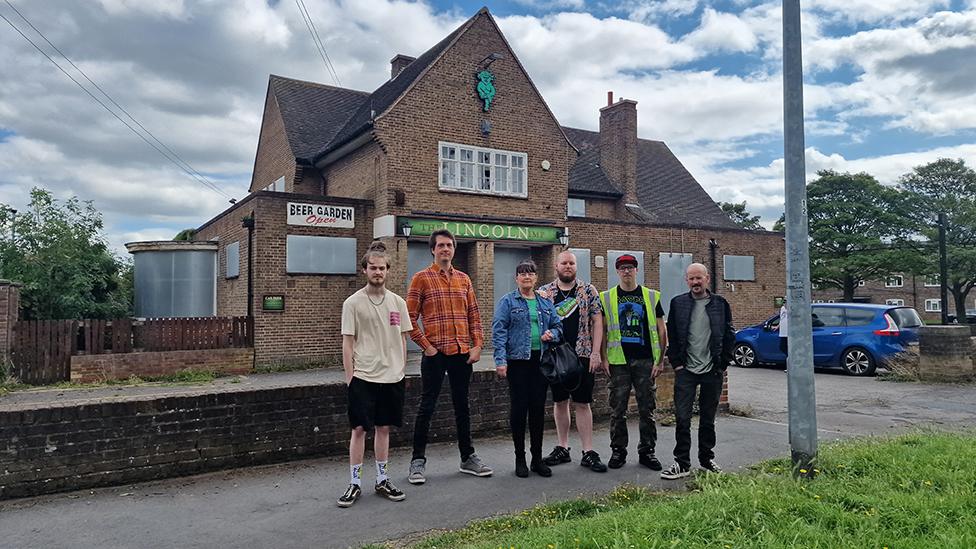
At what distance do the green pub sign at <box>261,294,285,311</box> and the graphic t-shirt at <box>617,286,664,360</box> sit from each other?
1239 centimetres

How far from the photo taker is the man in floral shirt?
5895 mm

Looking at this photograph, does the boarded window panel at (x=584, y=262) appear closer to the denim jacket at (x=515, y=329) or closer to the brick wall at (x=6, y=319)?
the brick wall at (x=6, y=319)

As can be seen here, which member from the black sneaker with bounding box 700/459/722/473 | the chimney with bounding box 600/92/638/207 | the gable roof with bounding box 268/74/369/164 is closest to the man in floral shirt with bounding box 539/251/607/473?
the black sneaker with bounding box 700/459/722/473

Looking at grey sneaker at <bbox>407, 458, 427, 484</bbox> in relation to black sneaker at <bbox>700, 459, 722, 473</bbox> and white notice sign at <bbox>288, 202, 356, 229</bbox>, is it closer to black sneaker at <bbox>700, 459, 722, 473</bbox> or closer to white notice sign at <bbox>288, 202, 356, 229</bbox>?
black sneaker at <bbox>700, 459, 722, 473</bbox>

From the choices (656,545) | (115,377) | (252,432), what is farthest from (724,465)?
(115,377)

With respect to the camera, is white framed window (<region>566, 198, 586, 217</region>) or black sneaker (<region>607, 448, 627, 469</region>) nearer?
black sneaker (<region>607, 448, 627, 469</region>)

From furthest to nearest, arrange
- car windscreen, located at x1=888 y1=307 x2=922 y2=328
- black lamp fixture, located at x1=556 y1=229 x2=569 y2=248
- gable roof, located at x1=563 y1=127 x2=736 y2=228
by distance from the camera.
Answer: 1. gable roof, located at x1=563 y1=127 x2=736 y2=228
2. black lamp fixture, located at x1=556 y1=229 x2=569 y2=248
3. car windscreen, located at x1=888 y1=307 x2=922 y2=328

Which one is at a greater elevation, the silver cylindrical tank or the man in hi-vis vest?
the silver cylindrical tank

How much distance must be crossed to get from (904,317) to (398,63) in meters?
19.5

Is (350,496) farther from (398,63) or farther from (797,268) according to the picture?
(398,63)

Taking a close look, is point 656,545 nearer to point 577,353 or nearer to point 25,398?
point 577,353

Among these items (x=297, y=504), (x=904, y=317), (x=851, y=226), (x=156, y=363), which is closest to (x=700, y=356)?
(x=297, y=504)

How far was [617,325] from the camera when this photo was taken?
19.7 ft

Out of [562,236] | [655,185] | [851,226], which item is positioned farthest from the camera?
[851,226]
